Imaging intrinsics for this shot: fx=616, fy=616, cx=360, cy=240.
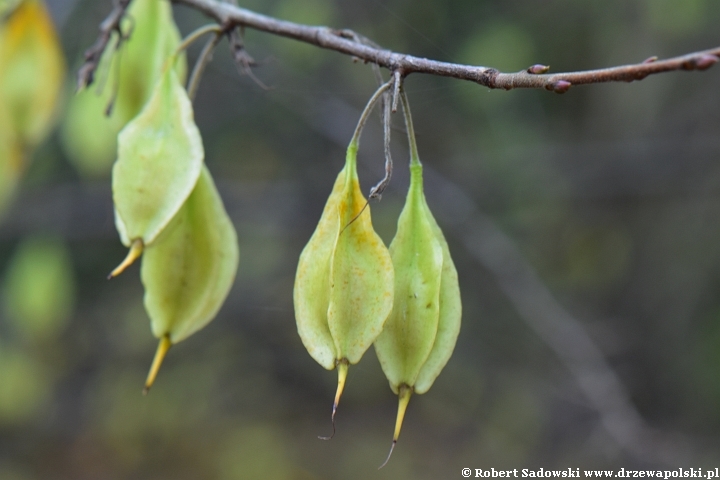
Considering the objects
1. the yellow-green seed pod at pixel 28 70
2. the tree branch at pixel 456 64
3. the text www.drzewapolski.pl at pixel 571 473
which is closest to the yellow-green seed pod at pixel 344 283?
the tree branch at pixel 456 64

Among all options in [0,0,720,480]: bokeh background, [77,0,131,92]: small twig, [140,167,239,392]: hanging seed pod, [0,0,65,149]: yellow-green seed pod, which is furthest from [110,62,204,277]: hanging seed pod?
[0,0,720,480]: bokeh background

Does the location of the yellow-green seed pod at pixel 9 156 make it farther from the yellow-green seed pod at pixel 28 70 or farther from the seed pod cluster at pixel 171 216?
the seed pod cluster at pixel 171 216

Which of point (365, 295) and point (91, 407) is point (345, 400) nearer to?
point (91, 407)

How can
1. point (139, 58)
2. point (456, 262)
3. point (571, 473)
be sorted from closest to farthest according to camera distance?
point (139, 58) < point (571, 473) < point (456, 262)

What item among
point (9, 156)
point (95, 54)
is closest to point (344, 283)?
point (95, 54)

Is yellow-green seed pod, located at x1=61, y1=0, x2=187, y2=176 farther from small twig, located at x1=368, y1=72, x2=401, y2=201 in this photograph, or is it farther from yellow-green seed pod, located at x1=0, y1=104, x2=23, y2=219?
small twig, located at x1=368, y1=72, x2=401, y2=201

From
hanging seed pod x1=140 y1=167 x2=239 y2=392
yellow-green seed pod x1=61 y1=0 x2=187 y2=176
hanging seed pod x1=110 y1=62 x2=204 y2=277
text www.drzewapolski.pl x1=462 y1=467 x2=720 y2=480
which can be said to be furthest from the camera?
text www.drzewapolski.pl x1=462 y1=467 x2=720 y2=480

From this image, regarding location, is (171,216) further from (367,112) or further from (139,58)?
(139,58)
